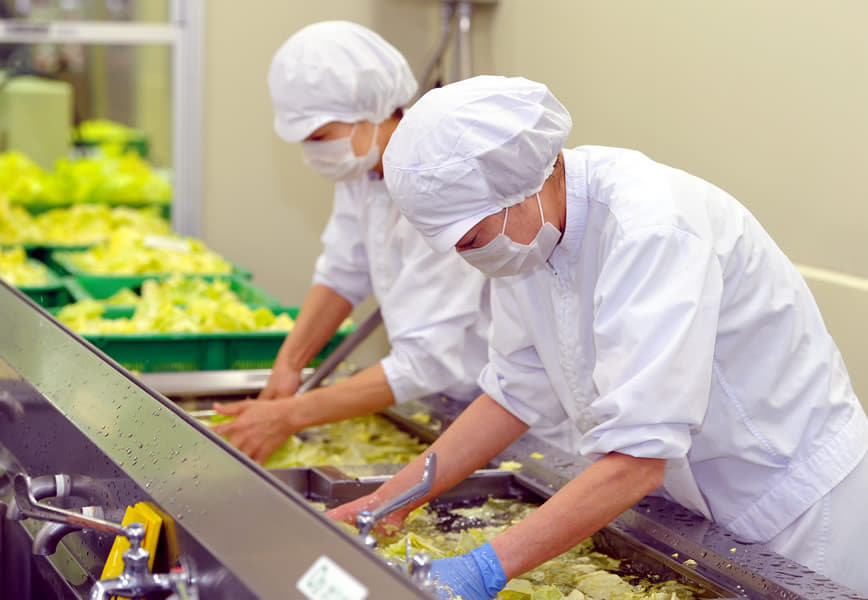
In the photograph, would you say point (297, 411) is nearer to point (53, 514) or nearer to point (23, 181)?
point (53, 514)

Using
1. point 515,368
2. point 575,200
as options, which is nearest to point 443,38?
point 515,368

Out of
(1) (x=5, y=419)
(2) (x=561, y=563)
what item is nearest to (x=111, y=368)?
(1) (x=5, y=419)

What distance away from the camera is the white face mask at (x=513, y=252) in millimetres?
1567

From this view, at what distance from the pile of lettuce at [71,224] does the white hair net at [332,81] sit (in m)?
2.19

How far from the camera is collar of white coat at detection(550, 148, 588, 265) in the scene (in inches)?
63.3

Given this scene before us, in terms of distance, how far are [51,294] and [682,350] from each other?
2648 mm

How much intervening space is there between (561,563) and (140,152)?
4.19 meters

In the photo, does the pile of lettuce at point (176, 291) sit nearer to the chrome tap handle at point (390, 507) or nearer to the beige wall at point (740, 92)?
the beige wall at point (740, 92)

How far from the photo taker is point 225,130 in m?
4.95

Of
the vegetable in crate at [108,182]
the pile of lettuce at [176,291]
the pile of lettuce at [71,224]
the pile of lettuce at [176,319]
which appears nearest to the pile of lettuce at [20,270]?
the pile of lettuce at [176,291]

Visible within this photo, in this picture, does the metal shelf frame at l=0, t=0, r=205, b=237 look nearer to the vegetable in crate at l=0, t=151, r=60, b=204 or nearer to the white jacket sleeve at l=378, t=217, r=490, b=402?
the vegetable in crate at l=0, t=151, r=60, b=204

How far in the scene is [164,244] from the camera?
13.5 feet

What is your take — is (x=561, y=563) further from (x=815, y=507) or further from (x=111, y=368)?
(x=111, y=368)

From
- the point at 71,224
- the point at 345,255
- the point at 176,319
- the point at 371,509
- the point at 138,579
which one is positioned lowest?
the point at 71,224
